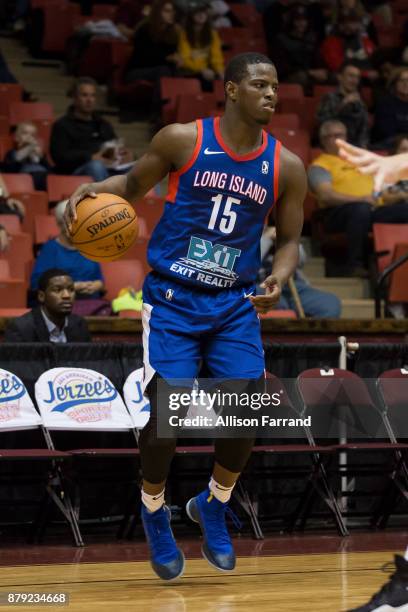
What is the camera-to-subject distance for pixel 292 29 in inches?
547

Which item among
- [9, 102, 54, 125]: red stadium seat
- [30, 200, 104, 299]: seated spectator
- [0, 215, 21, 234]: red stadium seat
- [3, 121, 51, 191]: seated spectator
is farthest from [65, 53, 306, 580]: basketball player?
[9, 102, 54, 125]: red stadium seat

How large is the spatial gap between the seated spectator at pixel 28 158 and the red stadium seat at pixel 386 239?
9.92 ft

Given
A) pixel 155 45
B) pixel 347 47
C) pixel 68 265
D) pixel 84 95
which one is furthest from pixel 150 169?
pixel 347 47

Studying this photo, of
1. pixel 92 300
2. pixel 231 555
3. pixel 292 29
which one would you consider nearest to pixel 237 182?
pixel 231 555

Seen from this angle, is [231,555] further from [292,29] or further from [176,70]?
[292,29]

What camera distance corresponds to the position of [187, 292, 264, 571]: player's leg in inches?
198

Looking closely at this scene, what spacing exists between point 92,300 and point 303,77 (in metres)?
5.81

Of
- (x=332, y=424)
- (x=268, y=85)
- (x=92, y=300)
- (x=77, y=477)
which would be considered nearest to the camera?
(x=268, y=85)

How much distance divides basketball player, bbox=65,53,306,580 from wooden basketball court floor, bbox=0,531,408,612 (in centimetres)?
21

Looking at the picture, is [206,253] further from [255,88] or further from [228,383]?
[255,88]

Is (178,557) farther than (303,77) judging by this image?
No

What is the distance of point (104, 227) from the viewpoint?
500cm

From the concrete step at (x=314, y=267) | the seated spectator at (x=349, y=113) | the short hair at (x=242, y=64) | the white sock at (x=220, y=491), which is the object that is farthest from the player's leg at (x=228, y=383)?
the seated spectator at (x=349, y=113)

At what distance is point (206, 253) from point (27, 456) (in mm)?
2226
